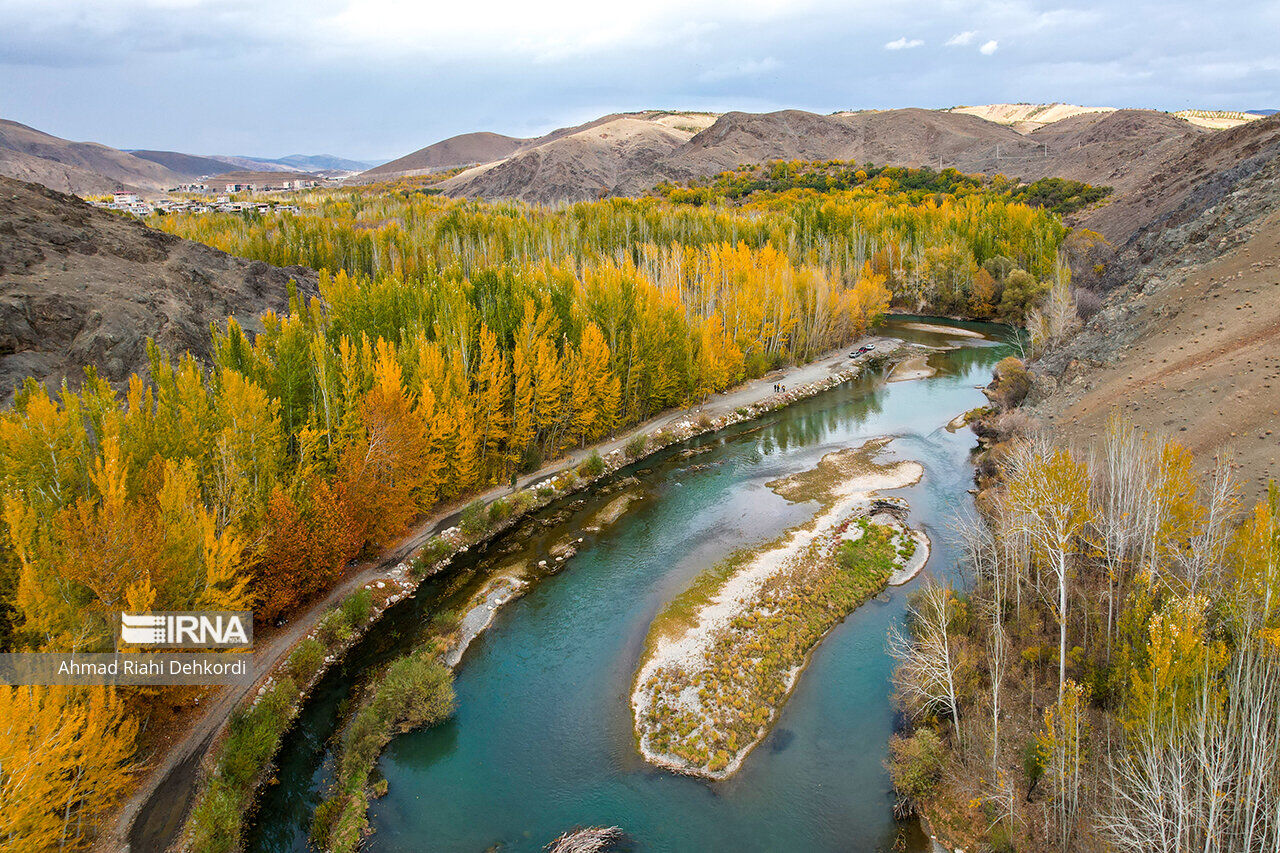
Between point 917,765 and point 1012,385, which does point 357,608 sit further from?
point 1012,385

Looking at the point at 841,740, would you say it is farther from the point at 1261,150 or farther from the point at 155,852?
the point at 1261,150

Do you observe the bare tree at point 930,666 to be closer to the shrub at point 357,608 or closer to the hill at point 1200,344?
the hill at point 1200,344

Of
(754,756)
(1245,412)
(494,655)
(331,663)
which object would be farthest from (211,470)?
(1245,412)

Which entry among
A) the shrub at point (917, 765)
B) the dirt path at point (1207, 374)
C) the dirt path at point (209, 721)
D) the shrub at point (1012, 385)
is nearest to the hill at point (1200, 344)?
the dirt path at point (1207, 374)

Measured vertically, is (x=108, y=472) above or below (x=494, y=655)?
above

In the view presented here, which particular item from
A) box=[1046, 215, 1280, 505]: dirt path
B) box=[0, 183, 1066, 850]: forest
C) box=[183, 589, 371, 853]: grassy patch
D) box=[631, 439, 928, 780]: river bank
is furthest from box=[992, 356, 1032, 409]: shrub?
box=[183, 589, 371, 853]: grassy patch
